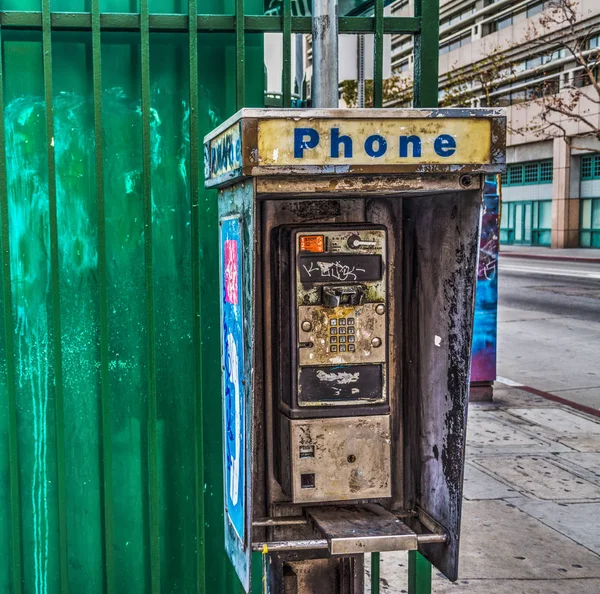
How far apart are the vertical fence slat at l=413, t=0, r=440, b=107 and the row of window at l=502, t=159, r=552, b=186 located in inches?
1237

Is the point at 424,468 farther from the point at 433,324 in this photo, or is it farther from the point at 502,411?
the point at 502,411

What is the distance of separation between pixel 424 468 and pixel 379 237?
1.00 metres

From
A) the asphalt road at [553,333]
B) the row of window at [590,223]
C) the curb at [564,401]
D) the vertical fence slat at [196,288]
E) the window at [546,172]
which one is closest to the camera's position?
the vertical fence slat at [196,288]

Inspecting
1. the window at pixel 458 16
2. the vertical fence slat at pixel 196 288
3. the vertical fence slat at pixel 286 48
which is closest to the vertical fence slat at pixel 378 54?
the vertical fence slat at pixel 286 48

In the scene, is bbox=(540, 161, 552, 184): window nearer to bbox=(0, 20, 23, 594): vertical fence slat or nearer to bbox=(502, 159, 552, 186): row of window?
bbox=(502, 159, 552, 186): row of window

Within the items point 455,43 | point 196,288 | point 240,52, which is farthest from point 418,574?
point 455,43

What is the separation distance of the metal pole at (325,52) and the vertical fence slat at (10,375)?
4.13 feet

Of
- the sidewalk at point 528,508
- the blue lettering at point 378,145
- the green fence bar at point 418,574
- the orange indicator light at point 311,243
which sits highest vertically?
the blue lettering at point 378,145

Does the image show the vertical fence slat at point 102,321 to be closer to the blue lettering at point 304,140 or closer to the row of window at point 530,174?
the blue lettering at point 304,140

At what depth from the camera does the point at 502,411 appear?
8070 mm

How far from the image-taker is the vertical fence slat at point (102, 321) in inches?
125

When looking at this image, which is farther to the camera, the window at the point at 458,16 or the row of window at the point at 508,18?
the window at the point at 458,16

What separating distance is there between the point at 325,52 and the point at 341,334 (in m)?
1.00

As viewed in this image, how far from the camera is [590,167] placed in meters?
31.1
